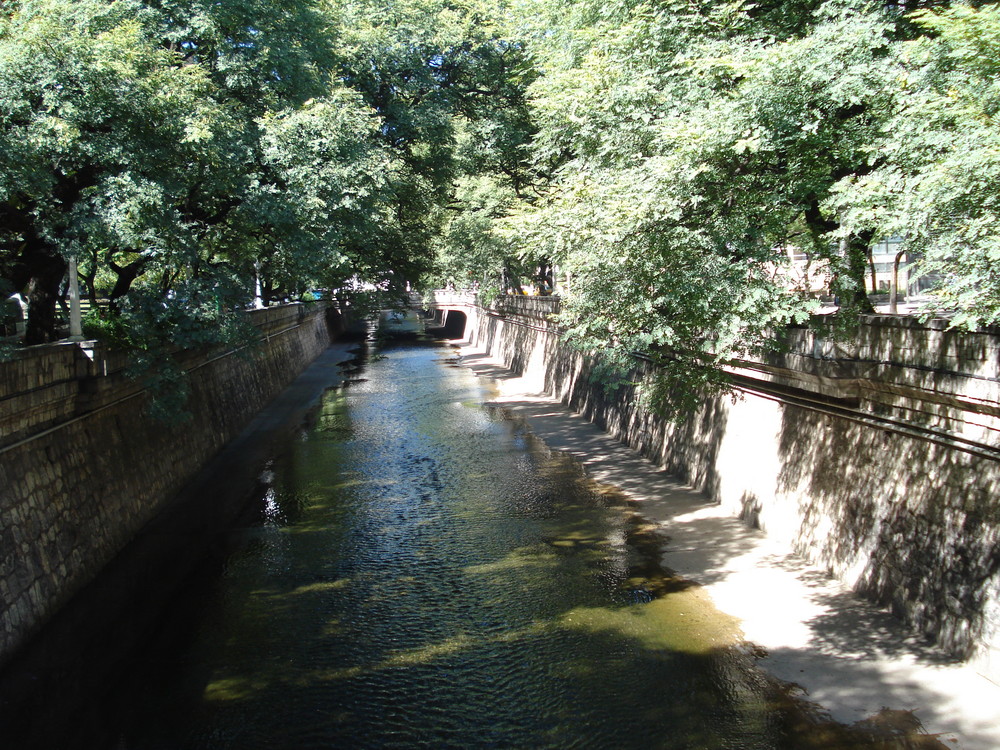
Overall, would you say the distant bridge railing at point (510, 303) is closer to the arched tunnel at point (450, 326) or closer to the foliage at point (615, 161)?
the arched tunnel at point (450, 326)

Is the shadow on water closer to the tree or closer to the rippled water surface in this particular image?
the rippled water surface

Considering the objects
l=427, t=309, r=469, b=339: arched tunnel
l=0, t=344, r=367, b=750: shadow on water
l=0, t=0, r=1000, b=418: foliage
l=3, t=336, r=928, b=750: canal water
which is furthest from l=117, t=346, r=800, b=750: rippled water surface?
l=427, t=309, r=469, b=339: arched tunnel

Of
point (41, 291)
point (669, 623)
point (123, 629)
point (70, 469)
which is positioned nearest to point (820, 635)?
point (669, 623)

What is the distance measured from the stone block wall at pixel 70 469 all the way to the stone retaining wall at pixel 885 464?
9.10 metres

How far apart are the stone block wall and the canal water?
1.34m

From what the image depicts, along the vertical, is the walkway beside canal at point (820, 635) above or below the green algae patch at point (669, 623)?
above

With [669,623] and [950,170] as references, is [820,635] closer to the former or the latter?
[669,623]

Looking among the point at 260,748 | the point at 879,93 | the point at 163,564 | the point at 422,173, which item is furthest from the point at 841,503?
the point at 422,173

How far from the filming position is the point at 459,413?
24578mm

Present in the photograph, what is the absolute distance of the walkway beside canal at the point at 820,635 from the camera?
284 inches

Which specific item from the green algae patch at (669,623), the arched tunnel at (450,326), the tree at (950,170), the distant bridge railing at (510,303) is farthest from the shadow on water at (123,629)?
the arched tunnel at (450,326)

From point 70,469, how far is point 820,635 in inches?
391

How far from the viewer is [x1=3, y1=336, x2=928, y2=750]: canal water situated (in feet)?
24.5

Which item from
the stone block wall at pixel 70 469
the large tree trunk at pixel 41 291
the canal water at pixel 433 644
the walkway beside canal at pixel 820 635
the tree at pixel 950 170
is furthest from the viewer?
the large tree trunk at pixel 41 291
